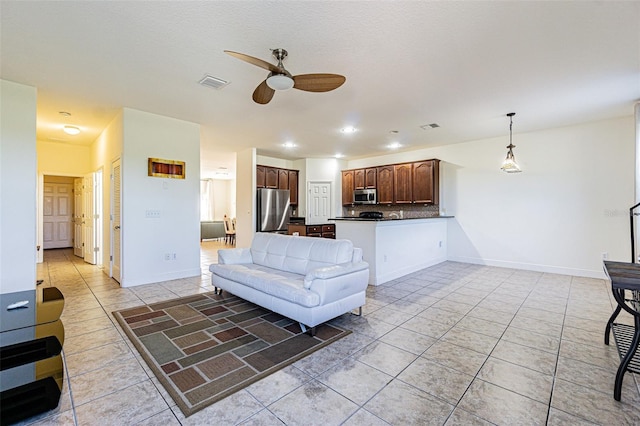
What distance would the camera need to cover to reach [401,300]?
3.84 m

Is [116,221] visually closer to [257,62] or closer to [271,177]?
[271,177]

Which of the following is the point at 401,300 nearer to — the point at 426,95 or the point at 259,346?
the point at 259,346

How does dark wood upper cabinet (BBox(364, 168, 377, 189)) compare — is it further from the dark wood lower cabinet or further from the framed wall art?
the framed wall art

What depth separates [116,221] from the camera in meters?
4.70

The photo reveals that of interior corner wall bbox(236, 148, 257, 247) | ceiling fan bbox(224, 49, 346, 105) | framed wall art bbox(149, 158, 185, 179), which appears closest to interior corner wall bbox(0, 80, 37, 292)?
framed wall art bbox(149, 158, 185, 179)

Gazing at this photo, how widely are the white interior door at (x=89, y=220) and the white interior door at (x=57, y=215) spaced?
250cm

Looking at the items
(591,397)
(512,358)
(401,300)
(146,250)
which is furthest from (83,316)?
(591,397)

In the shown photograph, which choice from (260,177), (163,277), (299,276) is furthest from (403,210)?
(163,277)

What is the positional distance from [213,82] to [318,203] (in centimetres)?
534

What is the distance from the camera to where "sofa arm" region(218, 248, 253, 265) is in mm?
4031

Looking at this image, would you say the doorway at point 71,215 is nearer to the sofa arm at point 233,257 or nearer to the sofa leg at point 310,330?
the sofa arm at point 233,257

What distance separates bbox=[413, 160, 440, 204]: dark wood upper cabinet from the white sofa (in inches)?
152

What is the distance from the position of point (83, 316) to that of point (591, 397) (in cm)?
475

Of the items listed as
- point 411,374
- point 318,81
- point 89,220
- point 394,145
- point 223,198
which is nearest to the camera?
point 411,374
